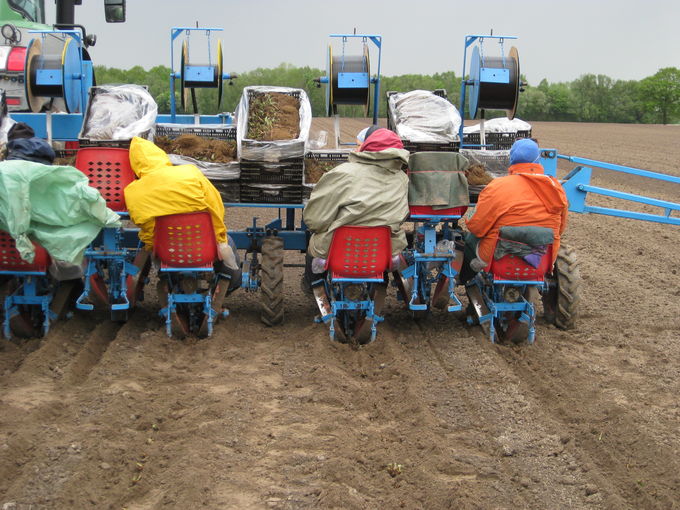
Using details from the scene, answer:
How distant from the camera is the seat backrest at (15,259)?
6992 mm

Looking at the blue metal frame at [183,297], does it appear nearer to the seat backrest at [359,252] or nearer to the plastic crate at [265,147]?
the seat backrest at [359,252]

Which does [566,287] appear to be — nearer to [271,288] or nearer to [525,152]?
[525,152]

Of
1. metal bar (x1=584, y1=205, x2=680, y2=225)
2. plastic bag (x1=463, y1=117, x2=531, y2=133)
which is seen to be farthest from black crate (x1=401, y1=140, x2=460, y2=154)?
plastic bag (x1=463, y1=117, x2=531, y2=133)

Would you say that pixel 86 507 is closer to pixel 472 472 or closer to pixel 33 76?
pixel 472 472

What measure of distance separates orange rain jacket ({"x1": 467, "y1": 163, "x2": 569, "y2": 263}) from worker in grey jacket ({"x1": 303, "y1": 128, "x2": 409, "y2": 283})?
757mm

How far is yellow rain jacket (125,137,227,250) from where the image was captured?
6953 mm

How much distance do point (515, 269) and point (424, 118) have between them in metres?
2.01

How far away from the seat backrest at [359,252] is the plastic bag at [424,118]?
1363mm

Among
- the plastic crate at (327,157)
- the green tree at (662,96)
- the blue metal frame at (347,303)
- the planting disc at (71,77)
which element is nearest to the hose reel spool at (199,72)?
the planting disc at (71,77)

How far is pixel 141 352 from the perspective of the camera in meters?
6.97

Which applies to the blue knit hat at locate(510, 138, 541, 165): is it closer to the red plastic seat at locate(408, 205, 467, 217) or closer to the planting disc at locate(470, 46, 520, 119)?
the red plastic seat at locate(408, 205, 467, 217)

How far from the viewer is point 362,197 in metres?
7.14

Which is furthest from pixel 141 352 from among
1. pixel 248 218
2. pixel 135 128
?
pixel 248 218

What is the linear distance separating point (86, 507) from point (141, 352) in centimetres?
266
